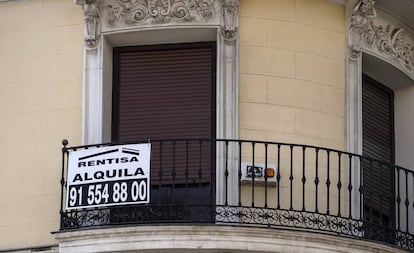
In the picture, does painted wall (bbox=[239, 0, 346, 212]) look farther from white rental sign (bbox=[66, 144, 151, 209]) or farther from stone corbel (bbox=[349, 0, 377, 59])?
white rental sign (bbox=[66, 144, 151, 209])

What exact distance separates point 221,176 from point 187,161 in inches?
18.8

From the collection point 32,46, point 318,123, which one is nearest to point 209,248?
point 318,123

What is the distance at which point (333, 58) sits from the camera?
20906 millimetres

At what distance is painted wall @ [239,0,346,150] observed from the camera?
66.5 ft

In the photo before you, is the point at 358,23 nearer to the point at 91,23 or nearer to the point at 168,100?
the point at 168,100

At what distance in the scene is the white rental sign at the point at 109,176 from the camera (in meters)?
19.2

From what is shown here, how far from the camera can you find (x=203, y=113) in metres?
20.5

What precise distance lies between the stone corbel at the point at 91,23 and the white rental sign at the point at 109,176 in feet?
5.69

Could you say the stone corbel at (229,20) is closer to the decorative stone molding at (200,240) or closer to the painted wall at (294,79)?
the painted wall at (294,79)

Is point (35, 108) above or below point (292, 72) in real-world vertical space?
below

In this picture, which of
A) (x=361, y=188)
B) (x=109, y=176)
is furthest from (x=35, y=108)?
(x=361, y=188)

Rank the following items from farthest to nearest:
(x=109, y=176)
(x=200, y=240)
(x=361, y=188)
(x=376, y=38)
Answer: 1. (x=376, y=38)
2. (x=361, y=188)
3. (x=109, y=176)
4. (x=200, y=240)

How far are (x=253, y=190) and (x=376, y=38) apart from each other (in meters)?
3.31

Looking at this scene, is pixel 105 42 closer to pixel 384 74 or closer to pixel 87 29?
pixel 87 29
